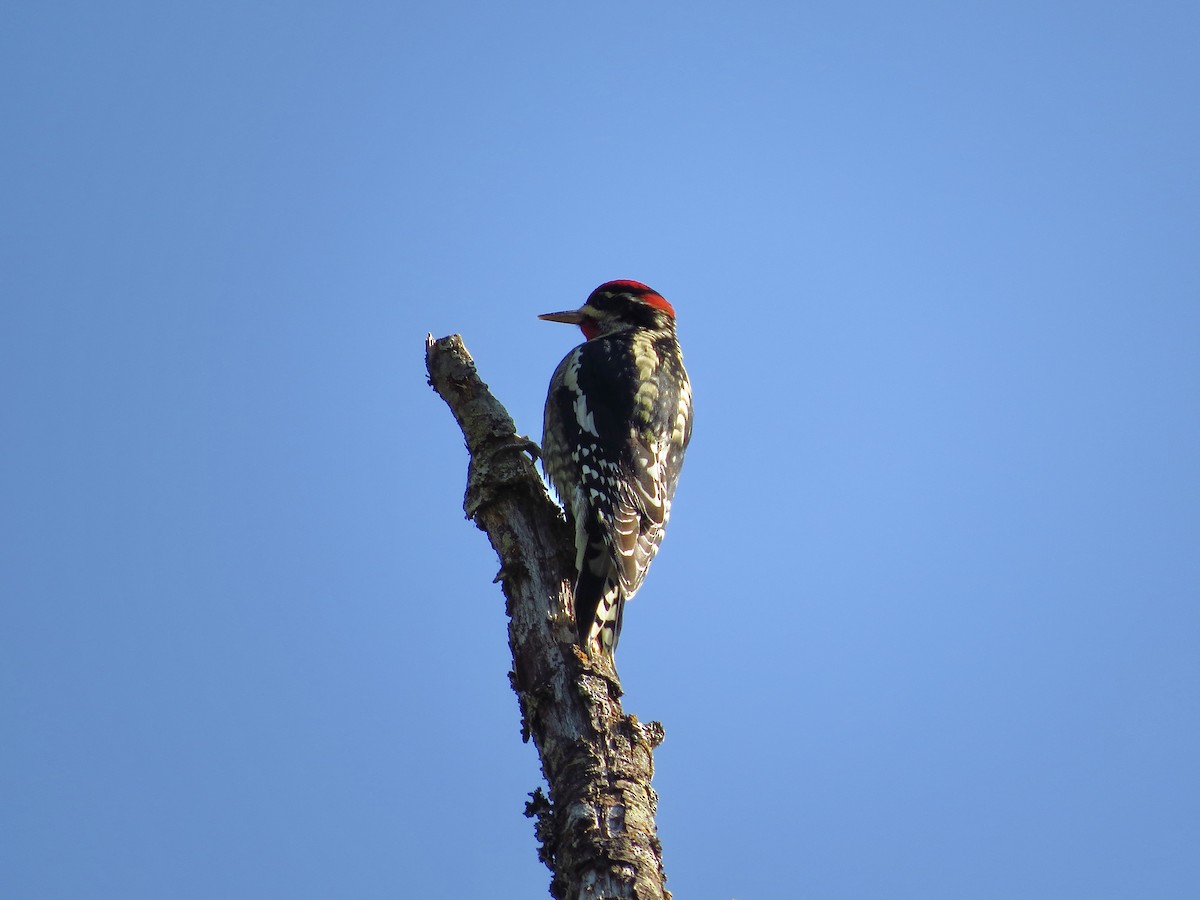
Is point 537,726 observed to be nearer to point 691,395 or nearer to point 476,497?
point 476,497

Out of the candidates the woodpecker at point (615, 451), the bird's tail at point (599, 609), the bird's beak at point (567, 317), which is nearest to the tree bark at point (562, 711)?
the bird's tail at point (599, 609)

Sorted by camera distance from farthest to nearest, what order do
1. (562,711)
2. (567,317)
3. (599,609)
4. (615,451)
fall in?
1. (567,317)
2. (615,451)
3. (599,609)
4. (562,711)

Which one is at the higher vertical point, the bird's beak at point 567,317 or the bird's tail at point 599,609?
the bird's beak at point 567,317

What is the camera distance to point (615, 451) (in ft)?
16.4

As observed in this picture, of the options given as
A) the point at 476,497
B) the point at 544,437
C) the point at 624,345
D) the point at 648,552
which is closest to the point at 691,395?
the point at 624,345

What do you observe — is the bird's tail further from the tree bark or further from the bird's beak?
the bird's beak

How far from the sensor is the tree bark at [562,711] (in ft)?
8.61

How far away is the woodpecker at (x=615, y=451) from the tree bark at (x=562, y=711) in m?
0.19

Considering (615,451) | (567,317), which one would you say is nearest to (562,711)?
(615,451)

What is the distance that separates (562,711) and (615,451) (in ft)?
6.78

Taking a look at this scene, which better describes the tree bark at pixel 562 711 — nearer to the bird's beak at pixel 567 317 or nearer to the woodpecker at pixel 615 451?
the woodpecker at pixel 615 451

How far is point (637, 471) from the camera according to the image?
16.4ft

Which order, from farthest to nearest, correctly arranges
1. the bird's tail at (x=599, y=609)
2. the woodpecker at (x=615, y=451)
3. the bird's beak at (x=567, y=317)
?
the bird's beak at (x=567, y=317)
the woodpecker at (x=615, y=451)
the bird's tail at (x=599, y=609)

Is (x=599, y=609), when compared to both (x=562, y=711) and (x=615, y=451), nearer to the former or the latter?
(x=562, y=711)
